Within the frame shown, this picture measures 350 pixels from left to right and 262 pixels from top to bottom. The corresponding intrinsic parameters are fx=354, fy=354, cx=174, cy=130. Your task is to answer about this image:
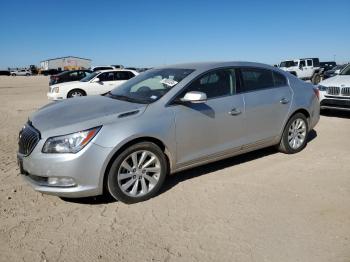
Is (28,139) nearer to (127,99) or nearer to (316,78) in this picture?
(127,99)

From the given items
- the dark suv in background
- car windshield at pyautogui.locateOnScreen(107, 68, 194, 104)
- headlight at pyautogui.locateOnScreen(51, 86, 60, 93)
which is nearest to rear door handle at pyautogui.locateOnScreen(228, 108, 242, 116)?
car windshield at pyautogui.locateOnScreen(107, 68, 194, 104)

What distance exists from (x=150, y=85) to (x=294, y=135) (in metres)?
2.66

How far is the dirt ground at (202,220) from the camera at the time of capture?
3162 mm

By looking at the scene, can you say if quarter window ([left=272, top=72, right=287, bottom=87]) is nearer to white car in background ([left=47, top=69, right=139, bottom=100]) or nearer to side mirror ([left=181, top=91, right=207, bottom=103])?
→ side mirror ([left=181, top=91, right=207, bottom=103])

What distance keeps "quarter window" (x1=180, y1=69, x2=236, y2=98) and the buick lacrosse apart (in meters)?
0.01

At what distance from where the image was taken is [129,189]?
4.13 m

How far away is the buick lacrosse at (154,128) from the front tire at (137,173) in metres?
0.01

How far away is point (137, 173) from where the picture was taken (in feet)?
13.5

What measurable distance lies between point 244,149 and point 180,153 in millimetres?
1197

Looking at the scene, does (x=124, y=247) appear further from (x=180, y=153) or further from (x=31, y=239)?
(x=180, y=153)

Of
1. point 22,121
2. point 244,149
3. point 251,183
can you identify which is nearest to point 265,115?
point 244,149

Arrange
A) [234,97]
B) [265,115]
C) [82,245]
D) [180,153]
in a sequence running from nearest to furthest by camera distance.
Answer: [82,245]
[180,153]
[234,97]
[265,115]

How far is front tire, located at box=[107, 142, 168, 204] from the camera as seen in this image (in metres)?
3.96

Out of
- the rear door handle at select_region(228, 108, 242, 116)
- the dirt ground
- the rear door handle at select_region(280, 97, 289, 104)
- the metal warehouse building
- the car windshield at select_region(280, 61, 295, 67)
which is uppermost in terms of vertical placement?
the metal warehouse building
